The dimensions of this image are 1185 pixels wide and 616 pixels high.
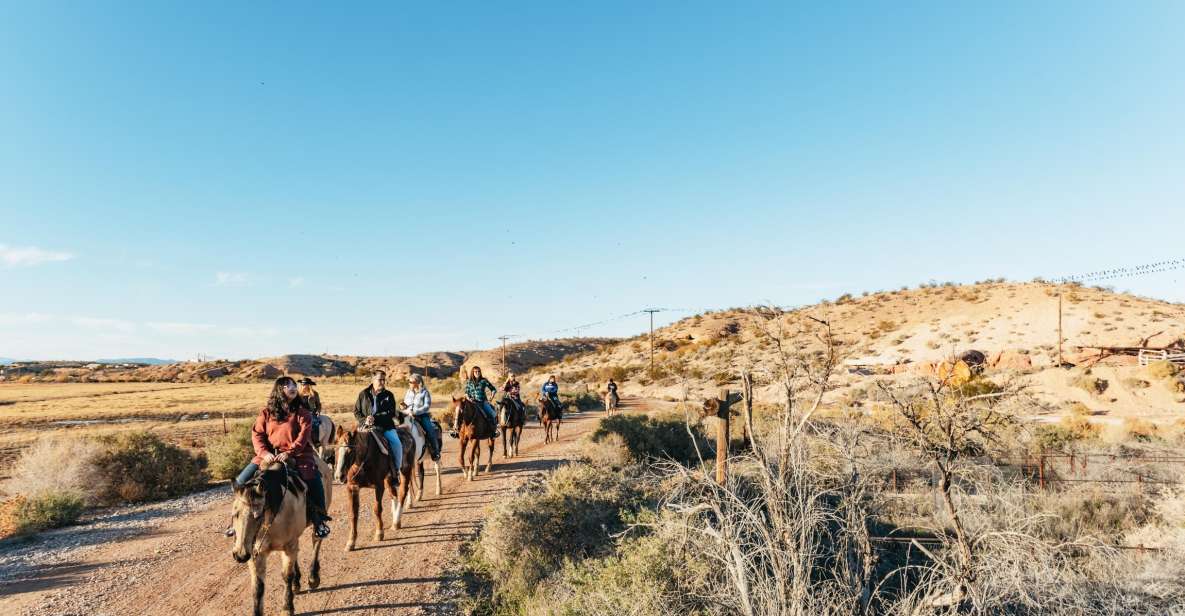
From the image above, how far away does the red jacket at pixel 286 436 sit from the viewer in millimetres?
7457

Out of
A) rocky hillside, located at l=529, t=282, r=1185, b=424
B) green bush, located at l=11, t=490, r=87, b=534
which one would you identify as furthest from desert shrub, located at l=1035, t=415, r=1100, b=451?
green bush, located at l=11, t=490, r=87, b=534

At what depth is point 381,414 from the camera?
10477 millimetres

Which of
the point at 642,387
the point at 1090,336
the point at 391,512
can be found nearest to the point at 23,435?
the point at 391,512

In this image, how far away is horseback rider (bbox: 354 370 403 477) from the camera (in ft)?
33.9

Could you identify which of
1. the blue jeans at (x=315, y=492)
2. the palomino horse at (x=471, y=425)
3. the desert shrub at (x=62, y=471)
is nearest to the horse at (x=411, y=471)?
the palomino horse at (x=471, y=425)

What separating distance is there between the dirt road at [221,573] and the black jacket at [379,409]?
Answer: 79.0 inches

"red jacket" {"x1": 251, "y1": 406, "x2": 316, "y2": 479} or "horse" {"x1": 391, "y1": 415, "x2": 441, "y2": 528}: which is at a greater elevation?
"red jacket" {"x1": 251, "y1": 406, "x2": 316, "y2": 479}

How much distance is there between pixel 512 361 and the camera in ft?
238

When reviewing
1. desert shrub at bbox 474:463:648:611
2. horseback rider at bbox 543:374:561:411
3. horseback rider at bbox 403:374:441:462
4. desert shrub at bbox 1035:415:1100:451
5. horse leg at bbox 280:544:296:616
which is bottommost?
desert shrub at bbox 1035:415:1100:451

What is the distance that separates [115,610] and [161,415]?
36.7m

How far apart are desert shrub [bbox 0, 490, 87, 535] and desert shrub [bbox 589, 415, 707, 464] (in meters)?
12.6

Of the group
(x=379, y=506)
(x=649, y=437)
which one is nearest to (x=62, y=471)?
(x=379, y=506)

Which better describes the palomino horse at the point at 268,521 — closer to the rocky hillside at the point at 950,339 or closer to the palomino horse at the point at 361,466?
the palomino horse at the point at 361,466

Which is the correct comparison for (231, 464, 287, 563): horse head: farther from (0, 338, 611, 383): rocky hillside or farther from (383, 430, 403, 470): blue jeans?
(0, 338, 611, 383): rocky hillside
